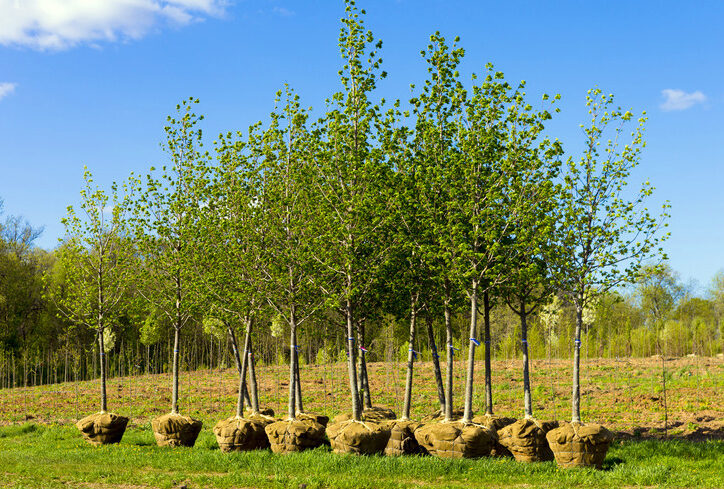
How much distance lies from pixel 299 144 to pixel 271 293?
380cm

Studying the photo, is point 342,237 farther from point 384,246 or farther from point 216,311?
point 216,311

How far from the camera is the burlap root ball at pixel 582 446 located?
13125 millimetres

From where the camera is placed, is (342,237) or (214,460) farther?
(342,237)

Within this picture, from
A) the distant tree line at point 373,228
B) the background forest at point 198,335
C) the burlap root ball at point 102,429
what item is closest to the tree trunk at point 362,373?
the distant tree line at point 373,228

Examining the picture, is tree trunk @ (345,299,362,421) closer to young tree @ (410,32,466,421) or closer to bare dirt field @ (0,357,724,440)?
young tree @ (410,32,466,421)

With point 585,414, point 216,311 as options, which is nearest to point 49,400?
point 216,311

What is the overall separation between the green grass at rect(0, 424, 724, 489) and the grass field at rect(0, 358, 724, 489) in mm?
25

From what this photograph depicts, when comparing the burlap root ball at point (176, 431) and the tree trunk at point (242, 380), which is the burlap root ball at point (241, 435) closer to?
the tree trunk at point (242, 380)

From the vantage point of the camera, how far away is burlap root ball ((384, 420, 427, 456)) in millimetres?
14617

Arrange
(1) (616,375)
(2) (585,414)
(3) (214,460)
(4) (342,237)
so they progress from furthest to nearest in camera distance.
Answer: (1) (616,375) → (2) (585,414) → (4) (342,237) → (3) (214,460)

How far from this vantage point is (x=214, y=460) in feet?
47.2

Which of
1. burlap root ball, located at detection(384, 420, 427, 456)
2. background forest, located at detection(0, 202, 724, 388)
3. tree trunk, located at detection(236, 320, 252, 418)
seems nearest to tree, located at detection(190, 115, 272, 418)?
tree trunk, located at detection(236, 320, 252, 418)

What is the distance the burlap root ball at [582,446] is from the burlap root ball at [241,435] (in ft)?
22.1

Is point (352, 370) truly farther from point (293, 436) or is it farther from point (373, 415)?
point (373, 415)
